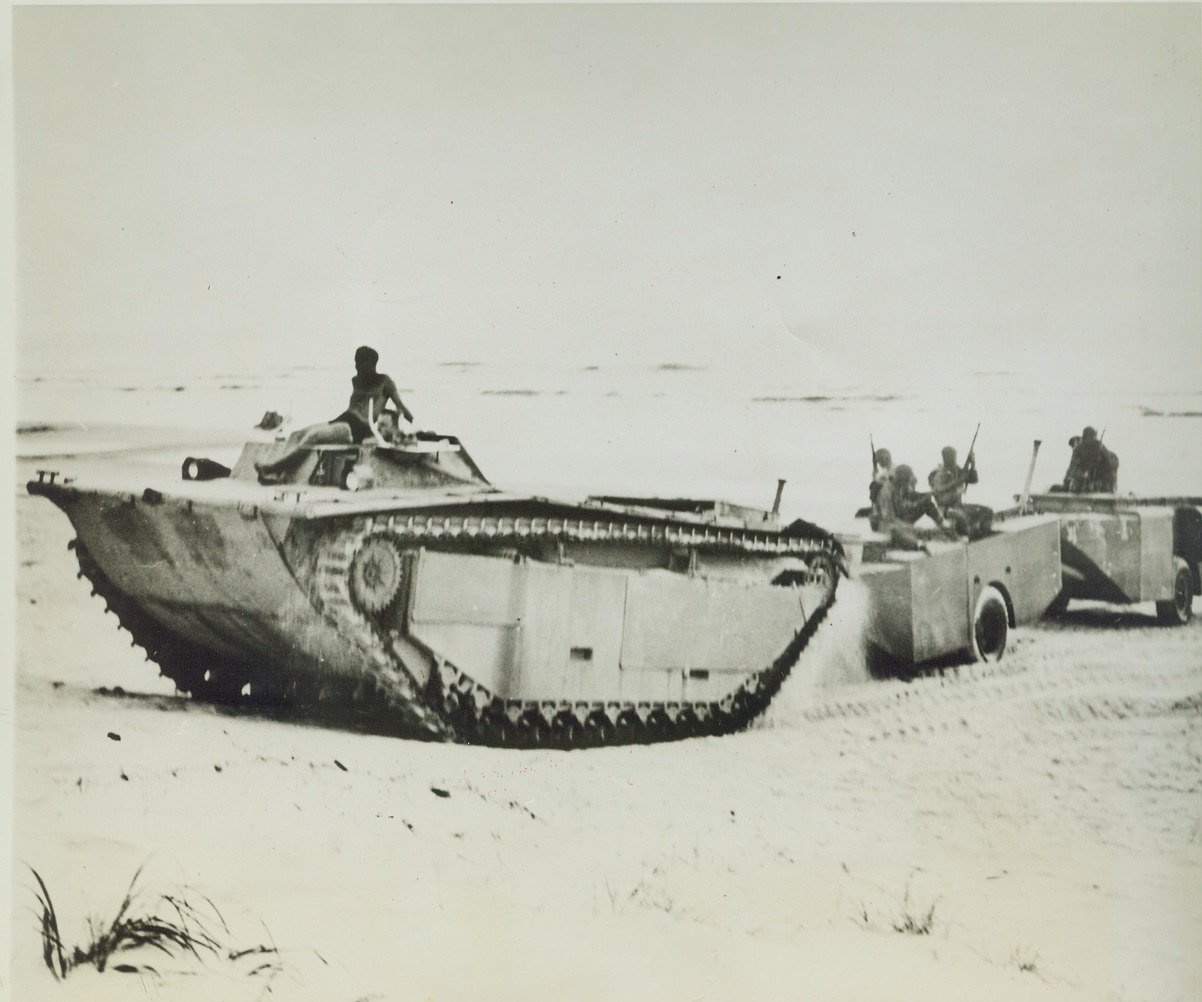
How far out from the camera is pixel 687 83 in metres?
3.21

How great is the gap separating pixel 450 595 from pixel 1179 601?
Answer: 2415 millimetres

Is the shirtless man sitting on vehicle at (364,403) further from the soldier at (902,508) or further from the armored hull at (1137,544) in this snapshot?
the armored hull at (1137,544)

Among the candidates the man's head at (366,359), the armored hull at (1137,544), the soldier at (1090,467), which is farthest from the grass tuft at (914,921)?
the man's head at (366,359)

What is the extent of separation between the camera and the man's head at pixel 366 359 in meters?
3.23

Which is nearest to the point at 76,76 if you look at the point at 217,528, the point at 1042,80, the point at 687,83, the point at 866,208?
the point at 217,528

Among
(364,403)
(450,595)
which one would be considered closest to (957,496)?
(450,595)

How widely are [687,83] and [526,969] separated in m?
2.88

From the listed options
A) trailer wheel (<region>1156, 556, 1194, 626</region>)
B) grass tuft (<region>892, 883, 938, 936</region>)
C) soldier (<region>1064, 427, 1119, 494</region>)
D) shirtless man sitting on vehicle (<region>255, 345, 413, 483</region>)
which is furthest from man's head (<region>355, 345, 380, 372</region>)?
trailer wheel (<region>1156, 556, 1194, 626</region>)

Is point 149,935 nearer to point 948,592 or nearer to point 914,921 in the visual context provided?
point 914,921

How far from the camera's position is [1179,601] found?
3285 mm

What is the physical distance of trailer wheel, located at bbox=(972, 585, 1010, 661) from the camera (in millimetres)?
3283

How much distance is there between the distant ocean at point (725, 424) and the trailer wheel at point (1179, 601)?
0.27 m

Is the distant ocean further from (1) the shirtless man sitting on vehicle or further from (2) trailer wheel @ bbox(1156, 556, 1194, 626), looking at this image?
(2) trailer wheel @ bbox(1156, 556, 1194, 626)

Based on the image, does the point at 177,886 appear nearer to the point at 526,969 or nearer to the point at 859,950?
A: the point at 526,969
